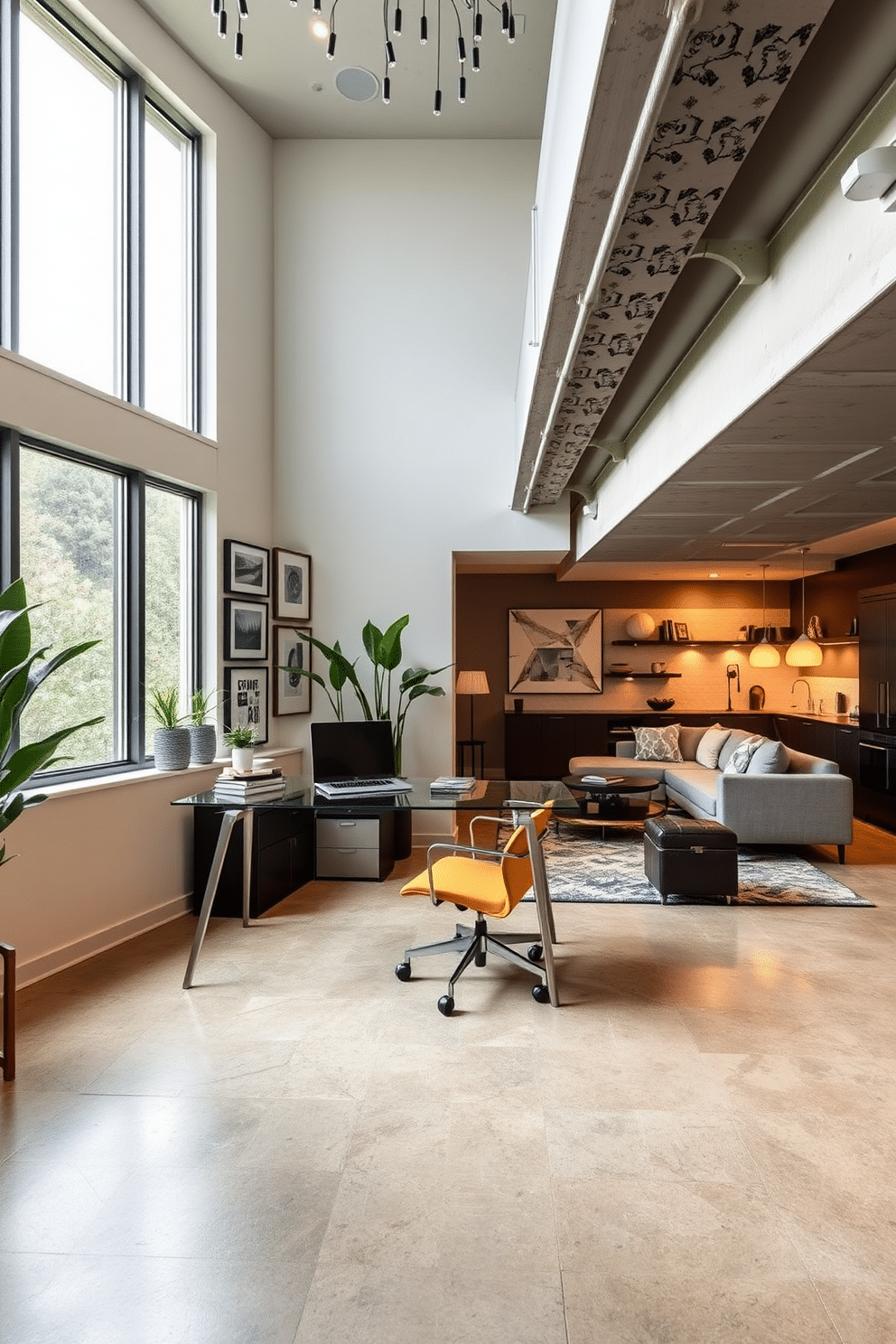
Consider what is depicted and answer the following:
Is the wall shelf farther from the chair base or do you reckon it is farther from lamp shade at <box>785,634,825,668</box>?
the chair base

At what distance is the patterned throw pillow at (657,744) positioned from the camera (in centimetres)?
890

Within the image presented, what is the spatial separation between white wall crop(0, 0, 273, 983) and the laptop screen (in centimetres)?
74

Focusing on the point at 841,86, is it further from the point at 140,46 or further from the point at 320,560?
the point at 320,560

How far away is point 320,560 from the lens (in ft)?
22.7

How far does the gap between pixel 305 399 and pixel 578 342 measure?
4.05 metres

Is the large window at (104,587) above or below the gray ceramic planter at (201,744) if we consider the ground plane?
above

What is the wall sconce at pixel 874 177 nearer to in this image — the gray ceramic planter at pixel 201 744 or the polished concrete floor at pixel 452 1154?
the polished concrete floor at pixel 452 1154

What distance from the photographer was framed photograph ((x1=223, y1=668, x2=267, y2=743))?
19.5ft

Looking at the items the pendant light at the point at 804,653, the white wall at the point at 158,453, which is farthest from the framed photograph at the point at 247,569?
the pendant light at the point at 804,653

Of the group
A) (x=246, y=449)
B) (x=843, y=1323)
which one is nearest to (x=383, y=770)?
(x=246, y=449)

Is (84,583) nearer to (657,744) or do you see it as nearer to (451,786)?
(451,786)

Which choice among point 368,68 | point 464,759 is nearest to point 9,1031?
point 368,68

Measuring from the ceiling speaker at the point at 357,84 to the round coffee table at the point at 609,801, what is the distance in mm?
5307

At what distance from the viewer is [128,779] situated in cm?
457
